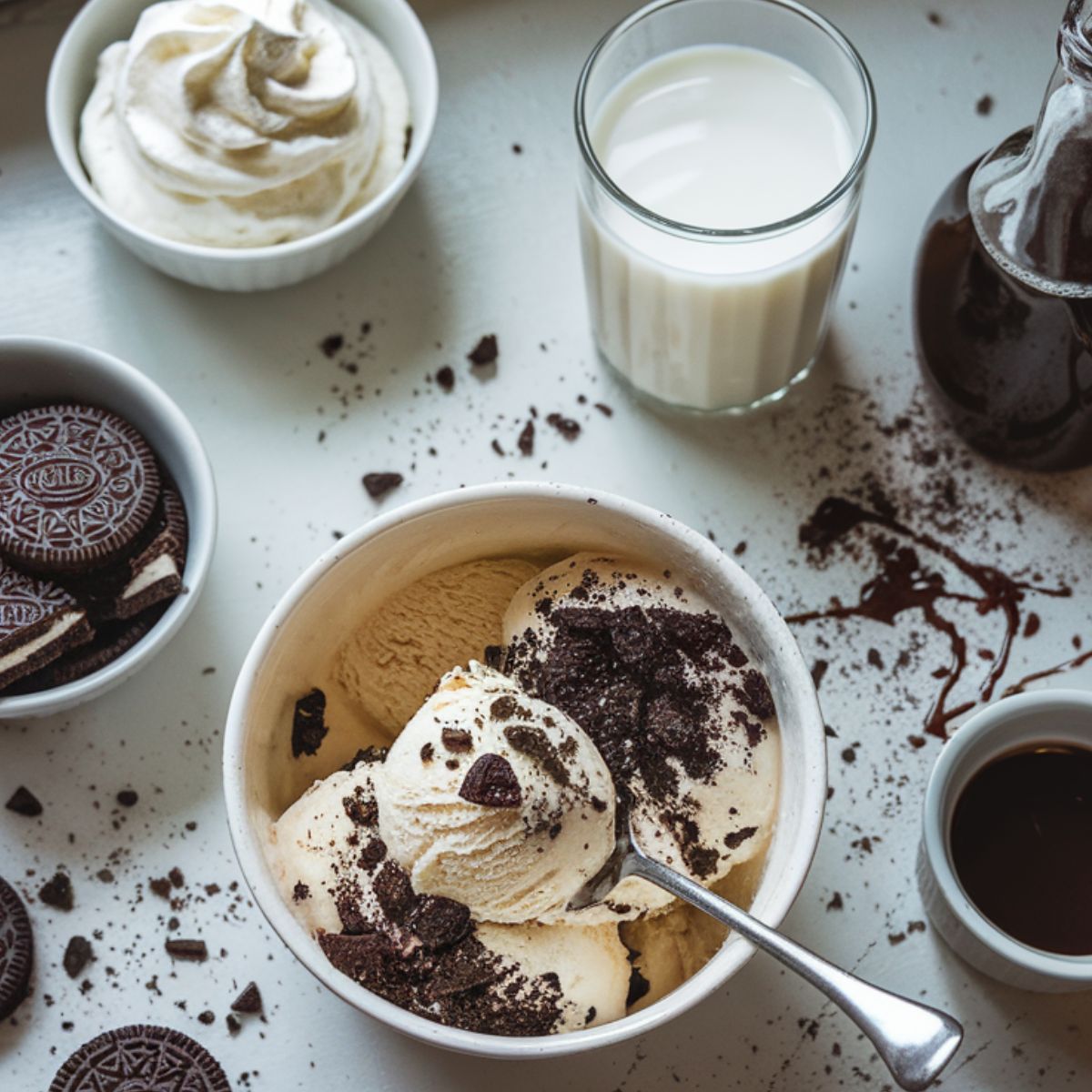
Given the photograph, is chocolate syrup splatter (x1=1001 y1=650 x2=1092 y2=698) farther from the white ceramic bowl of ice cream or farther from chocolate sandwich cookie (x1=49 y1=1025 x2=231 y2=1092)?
chocolate sandwich cookie (x1=49 y1=1025 x2=231 y2=1092)

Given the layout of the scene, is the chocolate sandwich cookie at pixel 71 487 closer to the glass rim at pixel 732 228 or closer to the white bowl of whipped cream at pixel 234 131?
the white bowl of whipped cream at pixel 234 131

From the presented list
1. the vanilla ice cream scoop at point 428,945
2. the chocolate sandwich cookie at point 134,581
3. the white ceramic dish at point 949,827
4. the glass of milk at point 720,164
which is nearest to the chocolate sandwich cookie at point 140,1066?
the vanilla ice cream scoop at point 428,945

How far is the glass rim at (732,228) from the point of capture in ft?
4.33

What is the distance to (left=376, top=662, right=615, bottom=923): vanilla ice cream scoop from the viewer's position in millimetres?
1153

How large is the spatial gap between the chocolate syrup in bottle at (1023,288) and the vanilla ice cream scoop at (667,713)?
436 mm

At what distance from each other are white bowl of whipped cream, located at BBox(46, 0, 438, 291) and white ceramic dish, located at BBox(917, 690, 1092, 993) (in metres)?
0.79

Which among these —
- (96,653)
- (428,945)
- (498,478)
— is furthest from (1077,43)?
(96,653)

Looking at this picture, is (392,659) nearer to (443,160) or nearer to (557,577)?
(557,577)

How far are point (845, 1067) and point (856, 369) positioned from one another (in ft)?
2.37

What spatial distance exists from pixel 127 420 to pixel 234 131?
0.31 metres

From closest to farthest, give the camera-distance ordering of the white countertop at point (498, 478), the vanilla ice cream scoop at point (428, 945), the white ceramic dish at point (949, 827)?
the vanilla ice cream scoop at point (428, 945) < the white ceramic dish at point (949, 827) < the white countertop at point (498, 478)

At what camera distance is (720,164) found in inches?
56.7

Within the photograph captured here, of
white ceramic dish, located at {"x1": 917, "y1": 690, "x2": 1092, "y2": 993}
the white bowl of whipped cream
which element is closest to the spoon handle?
white ceramic dish, located at {"x1": 917, "y1": 690, "x2": 1092, "y2": 993}

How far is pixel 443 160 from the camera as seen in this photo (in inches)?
65.8
